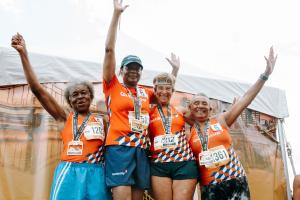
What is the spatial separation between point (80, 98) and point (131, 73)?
1.47ft

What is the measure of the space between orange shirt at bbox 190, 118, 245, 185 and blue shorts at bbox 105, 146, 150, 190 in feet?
1.62

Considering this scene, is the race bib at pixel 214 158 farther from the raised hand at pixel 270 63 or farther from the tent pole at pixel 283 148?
the tent pole at pixel 283 148

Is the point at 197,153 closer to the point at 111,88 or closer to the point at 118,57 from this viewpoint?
the point at 111,88

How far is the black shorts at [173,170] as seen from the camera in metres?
2.51

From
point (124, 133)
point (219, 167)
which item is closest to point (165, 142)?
point (124, 133)

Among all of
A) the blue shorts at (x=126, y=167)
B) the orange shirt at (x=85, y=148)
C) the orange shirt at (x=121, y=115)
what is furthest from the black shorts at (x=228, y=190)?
the orange shirt at (x=85, y=148)

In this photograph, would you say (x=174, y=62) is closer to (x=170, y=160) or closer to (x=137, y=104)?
(x=137, y=104)

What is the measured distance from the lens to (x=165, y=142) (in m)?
2.55

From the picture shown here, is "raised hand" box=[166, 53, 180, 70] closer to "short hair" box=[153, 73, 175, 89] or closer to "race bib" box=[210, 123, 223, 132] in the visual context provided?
"short hair" box=[153, 73, 175, 89]

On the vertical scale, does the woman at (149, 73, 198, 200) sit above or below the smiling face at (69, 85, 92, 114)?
below

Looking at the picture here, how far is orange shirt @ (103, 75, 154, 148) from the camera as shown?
238 cm

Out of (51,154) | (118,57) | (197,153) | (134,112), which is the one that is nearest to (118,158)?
(134,112)

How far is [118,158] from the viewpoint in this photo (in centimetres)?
232

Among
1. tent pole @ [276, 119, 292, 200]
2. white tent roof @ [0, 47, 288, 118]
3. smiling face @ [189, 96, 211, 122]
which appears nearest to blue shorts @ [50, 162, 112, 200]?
smiling face @ [189, 96, 211, 122]
